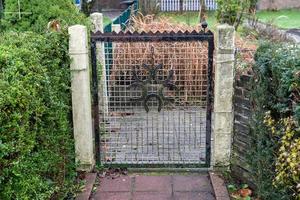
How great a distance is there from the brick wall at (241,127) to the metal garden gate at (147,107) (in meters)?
0.35

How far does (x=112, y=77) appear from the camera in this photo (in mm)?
6176

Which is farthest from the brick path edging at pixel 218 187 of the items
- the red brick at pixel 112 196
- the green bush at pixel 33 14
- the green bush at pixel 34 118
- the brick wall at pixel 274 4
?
the brick wall at pixel 274 4

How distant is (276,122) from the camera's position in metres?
3.73

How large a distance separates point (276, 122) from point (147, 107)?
198 centimetres

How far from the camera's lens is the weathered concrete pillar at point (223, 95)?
5.08 metres

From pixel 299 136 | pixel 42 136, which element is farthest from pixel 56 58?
pixel 299 136

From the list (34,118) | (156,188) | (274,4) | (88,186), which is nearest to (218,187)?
(156,188)

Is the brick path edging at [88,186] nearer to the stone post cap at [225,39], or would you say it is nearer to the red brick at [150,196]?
the red brick at [150,196]

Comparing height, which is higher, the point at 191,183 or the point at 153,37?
the point at 153,37

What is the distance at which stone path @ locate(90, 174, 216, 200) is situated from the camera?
16.0 ft

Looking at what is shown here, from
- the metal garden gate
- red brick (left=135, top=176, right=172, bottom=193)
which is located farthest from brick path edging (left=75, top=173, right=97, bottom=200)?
red brick (left=135, top=176, right=172, bottom=193)

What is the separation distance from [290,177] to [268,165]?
85 centimetres

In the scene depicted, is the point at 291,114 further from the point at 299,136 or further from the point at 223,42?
the point at 223,42

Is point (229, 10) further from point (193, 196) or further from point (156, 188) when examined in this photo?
point (193, 196)
